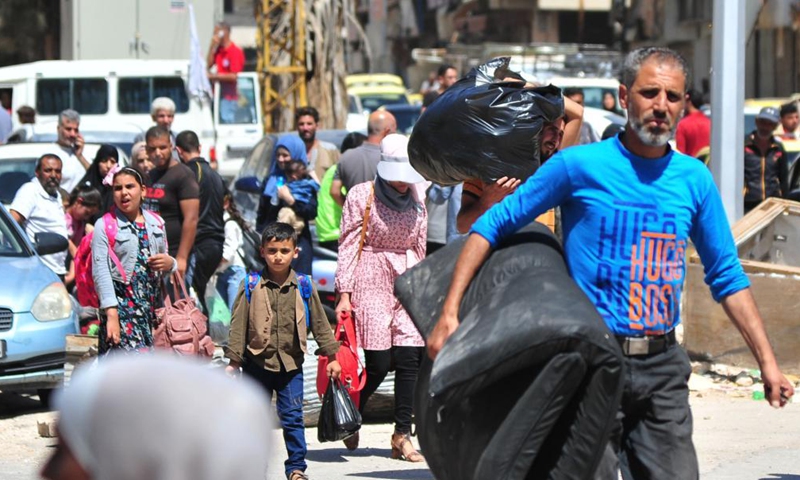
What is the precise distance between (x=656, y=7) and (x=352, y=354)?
143 ft

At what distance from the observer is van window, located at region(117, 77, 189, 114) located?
22250 millimetres

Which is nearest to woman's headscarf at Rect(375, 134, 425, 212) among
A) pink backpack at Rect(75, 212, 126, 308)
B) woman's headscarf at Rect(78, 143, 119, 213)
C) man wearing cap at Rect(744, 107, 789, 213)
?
pink backpack at Rect(75, 212, 126, 308)

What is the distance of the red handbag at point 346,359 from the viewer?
7.70 meters

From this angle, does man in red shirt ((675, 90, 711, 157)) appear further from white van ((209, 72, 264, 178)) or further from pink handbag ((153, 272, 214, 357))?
white van ((209, 72, 264, 178))

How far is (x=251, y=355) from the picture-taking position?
7.07 meters

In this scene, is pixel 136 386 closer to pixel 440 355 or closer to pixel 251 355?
pixel 440 355

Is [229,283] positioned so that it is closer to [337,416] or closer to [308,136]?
[308,136]

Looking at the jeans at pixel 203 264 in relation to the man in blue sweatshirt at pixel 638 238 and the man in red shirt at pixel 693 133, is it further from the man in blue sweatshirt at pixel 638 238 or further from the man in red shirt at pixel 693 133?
the man in blue sweatshirt at pixel 638 238

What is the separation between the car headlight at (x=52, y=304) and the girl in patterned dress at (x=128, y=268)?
1490 millimetres

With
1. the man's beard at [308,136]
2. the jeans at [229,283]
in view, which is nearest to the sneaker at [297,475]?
the jeans at [229,283]

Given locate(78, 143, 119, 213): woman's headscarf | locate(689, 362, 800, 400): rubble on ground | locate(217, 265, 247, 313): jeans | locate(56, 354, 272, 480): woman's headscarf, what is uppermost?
locate(56, 354, 272, 480): woman's headscarf

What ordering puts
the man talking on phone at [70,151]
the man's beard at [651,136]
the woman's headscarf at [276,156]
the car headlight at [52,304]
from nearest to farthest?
the man's beard at [651,136]
the car headlight at [52,304]
the woman's headscarf at [276,156]
the man talking on phone at [70,151]

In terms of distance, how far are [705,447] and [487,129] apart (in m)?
3.24

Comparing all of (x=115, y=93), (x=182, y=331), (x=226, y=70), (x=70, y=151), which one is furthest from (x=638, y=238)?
(x=226, y=70)
